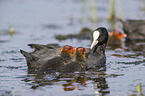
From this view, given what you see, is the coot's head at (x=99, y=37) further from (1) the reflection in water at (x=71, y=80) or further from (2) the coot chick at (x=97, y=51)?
(1) the reflection in water at (x=71, y=80)

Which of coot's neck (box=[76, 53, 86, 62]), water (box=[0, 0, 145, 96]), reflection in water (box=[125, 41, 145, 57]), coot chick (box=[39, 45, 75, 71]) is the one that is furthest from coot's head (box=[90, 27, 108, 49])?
reflection in water (box=[125, 41, 145, 57])

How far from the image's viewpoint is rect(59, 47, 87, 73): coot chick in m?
8.70

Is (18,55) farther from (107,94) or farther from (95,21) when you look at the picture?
(95,21)

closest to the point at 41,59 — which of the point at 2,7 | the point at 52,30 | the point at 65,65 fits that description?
the point at 65,65

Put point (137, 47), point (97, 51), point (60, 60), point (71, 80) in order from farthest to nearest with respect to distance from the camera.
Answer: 1. point (137, 47)
2. point (97, 51)
3. point (60, 60)
4. point (71, 80)

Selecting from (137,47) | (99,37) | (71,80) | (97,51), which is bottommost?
(71,80)

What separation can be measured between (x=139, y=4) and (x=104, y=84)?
18.2 meters

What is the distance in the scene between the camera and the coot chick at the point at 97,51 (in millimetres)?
9220

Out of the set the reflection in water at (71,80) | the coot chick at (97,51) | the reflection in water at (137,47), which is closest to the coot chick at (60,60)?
the reflection in water at (71,80)

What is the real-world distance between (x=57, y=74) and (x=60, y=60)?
15.7 inches

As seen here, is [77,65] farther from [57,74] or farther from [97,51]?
[97,51]

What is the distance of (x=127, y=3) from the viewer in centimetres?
2547

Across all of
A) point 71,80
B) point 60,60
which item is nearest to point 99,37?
point 60,60

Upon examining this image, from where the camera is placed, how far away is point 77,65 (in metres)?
8.77
